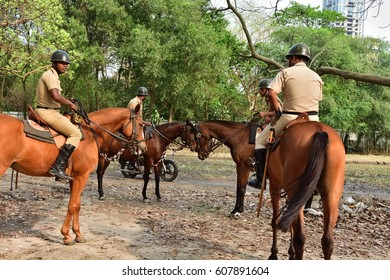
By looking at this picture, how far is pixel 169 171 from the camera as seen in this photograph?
15.3 meters

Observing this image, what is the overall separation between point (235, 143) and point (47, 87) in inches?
179

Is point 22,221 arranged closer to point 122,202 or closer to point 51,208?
point 51,208

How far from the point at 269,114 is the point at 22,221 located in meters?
4.89

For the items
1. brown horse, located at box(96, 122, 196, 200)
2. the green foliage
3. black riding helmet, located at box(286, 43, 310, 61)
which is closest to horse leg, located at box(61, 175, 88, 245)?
black riding helmet, located at box(286, 43, 310, 61)

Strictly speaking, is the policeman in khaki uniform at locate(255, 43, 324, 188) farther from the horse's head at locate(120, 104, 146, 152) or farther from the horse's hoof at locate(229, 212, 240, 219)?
the horse's hoof at locate(229, 212, 240, 219)

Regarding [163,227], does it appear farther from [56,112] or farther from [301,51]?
[301,51]

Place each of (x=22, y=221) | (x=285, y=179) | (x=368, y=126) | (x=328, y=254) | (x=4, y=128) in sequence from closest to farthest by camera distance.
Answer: (x=328, y=254)
(x=285, y=179)
(x=4, y=128)
(x=22, y=221)
(x=368, y=126)

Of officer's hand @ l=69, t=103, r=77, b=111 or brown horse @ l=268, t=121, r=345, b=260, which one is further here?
officer's hand @ l=69, t=103, r=77, b=111

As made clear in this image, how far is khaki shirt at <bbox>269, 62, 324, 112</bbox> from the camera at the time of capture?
585 centimetres

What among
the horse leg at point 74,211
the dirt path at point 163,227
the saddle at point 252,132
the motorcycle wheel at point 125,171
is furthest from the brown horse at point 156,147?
the horse leg at point 74,211

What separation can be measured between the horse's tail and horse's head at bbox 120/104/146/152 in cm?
397

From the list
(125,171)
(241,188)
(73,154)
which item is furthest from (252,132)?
(125,171)

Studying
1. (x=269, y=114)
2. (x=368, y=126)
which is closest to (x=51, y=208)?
(x=269, y=114)

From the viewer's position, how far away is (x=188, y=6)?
3080cm
